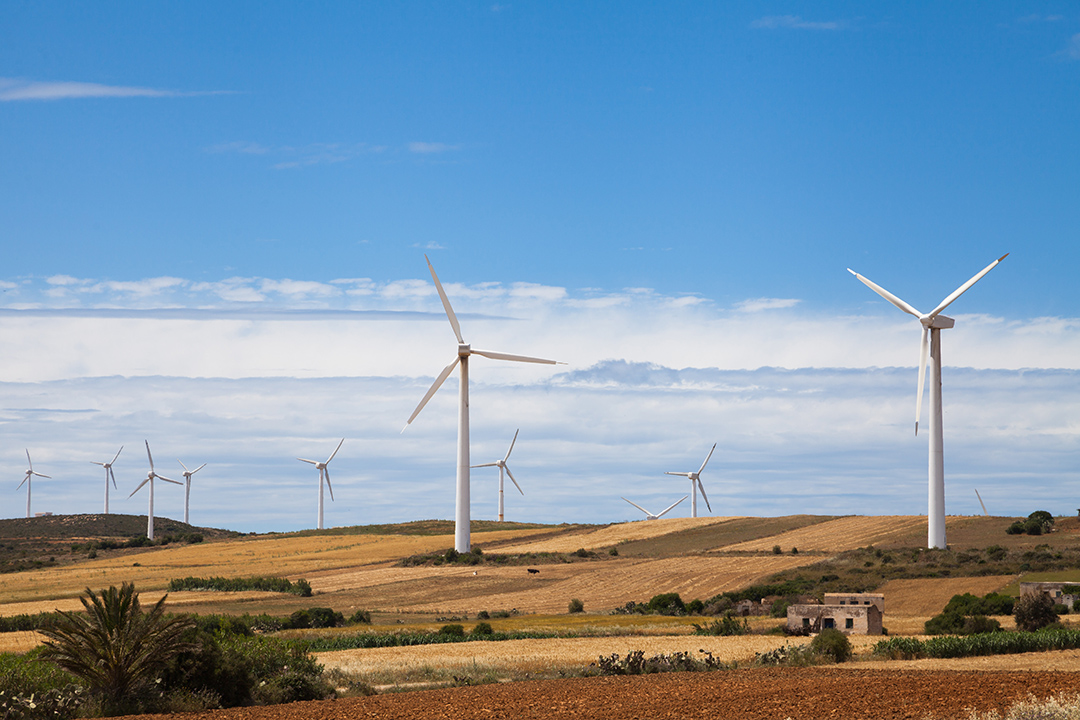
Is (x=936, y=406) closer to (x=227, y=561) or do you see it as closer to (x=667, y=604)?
(x=667, y=604)

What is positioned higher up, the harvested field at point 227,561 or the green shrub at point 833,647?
the green shrub at point 833,647

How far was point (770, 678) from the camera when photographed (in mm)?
28453

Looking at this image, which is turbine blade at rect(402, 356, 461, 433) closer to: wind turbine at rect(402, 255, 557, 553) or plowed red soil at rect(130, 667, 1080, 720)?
wind turbine at rect(402, 255, 557, 553)

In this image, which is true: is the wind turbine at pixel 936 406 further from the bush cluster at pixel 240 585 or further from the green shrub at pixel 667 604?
the bush cluster at pixel 240 585

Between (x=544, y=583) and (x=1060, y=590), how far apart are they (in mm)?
37995

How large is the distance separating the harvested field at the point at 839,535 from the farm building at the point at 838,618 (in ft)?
133

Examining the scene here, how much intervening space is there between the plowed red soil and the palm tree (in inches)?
74.2

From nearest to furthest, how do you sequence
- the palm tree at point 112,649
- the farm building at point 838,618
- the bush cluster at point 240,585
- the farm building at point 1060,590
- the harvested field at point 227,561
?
the palm tree at point 112,649 → the farm building at point 838,618 → the farm building at point 1060,590 → the bush cluster at point 240,585 → the harvested field at point 227,561

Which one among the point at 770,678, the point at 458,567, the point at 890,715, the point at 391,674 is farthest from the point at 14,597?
the point at 890,715

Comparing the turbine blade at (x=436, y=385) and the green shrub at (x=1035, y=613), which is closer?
the green shrub at (x=1035, y=613)

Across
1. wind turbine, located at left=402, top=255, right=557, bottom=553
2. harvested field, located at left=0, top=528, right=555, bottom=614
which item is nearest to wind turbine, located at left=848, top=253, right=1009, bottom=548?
wind turbine, located at left=402, top=255, right=557, bottom=553

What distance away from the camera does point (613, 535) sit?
11975 centimetres

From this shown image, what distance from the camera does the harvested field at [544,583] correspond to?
71.2 meters

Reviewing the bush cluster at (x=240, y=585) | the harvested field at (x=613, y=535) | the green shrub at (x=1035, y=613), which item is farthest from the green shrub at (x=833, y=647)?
the harvested field at (x=613, y=535)
